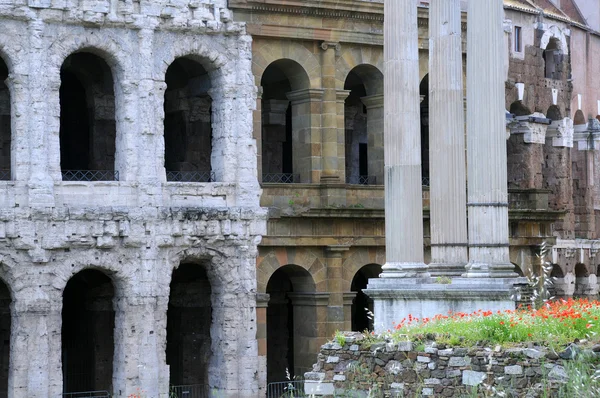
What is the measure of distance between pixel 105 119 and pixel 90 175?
1412 mm

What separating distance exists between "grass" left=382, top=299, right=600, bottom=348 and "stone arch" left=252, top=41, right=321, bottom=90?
15.1 metres

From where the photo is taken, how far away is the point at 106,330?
129 ft

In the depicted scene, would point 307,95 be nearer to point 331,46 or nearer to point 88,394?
point 331,46

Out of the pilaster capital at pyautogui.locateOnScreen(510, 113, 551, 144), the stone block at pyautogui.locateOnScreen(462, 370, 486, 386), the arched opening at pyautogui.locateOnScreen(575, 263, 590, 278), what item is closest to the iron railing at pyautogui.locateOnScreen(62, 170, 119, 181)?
the pilaster capital at pyautogui.locateOnScreen(510, 113, 551, 144)

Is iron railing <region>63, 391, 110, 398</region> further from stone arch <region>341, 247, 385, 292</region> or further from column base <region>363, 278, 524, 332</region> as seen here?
column base <region>363, 278, 524, 332</region>

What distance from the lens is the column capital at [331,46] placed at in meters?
39.3

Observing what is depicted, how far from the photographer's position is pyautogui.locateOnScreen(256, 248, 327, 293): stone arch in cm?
3819

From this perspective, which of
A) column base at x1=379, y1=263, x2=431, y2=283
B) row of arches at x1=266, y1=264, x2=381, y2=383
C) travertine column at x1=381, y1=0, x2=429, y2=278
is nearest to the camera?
column base at x1=379, y1=263, x2=431, y2=283

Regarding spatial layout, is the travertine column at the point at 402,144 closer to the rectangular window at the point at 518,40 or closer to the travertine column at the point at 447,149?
the travertine column at the point at 447,149

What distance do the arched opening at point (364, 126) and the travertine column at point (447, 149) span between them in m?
7.56

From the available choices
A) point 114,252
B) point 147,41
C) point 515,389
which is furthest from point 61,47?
point 515,389

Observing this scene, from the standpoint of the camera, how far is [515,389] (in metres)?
21.6

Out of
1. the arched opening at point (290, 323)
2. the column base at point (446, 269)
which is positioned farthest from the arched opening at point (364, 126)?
the column base at point (446, 269)

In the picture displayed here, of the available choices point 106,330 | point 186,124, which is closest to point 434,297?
point 106,330
